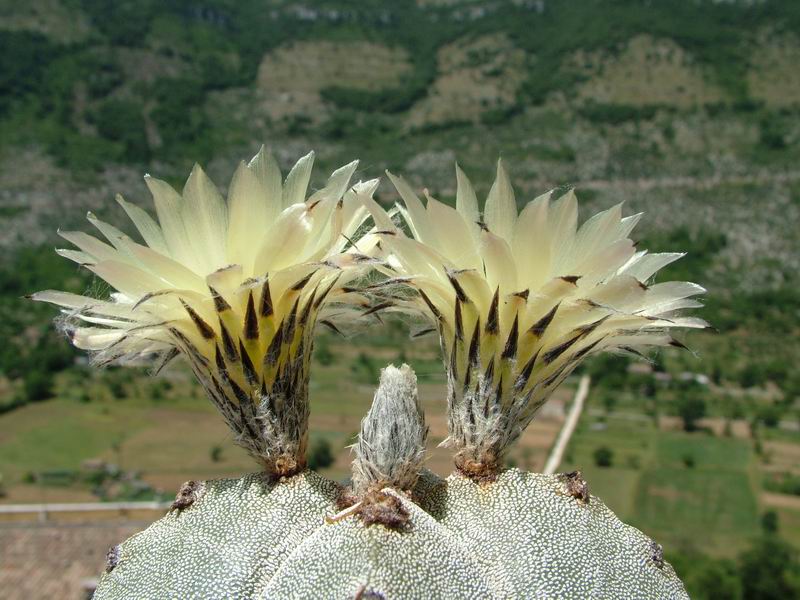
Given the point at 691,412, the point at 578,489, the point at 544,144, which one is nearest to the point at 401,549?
→ the point at 578,489

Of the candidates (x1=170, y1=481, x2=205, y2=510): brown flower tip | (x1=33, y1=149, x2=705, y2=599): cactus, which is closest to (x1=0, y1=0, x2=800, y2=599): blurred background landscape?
(x1=33, y1=149, x2=705, y2=599): cactus

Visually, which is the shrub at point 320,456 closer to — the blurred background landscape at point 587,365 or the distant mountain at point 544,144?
the blurred background landscape at point 587,365

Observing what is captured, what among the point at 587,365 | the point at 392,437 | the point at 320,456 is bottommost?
the point at 587,365

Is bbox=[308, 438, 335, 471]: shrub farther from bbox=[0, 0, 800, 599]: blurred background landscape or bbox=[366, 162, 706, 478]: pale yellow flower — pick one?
bbox=[366, 162, 706, 478]: pale yellow flower

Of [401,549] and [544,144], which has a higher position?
[401,549]

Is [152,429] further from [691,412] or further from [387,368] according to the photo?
[387,368]

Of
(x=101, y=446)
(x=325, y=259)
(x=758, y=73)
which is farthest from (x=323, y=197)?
(x=758, y=73)
